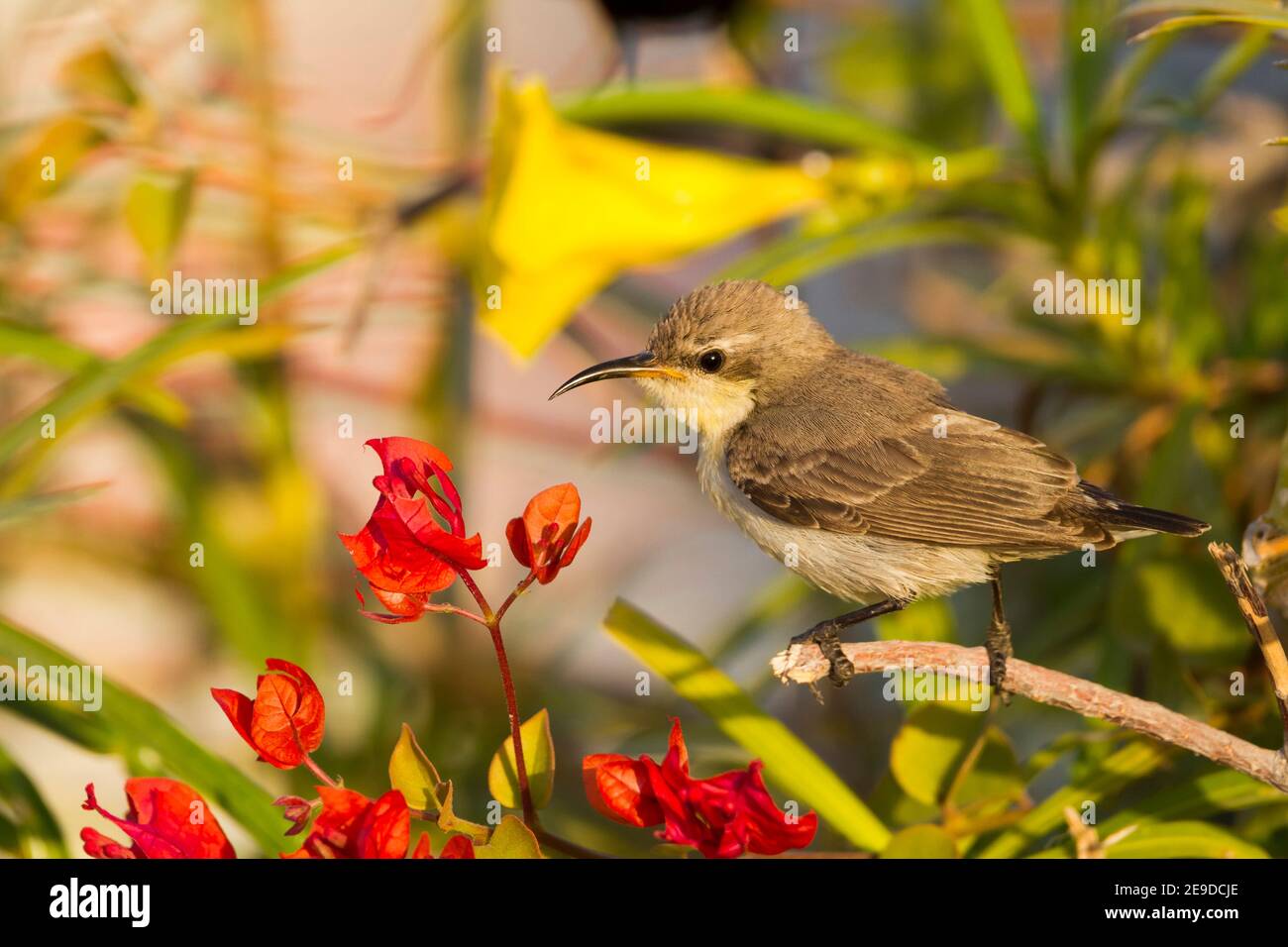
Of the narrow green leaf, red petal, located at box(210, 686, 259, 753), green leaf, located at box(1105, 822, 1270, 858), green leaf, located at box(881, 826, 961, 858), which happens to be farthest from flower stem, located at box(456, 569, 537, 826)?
the narrow green leaf

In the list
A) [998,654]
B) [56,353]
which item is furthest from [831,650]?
[56,353]

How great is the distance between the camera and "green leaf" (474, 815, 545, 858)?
0.49m

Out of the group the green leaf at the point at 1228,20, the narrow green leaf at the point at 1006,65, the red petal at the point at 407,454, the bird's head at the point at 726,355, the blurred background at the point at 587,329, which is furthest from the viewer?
the narrow green leaf at the point at 1006,65

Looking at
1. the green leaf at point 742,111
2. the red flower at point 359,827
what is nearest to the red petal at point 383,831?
the red flower at point 359,827

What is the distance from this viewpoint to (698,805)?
1.62 feet

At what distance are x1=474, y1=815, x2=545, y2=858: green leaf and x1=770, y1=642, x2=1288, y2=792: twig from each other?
0.13m

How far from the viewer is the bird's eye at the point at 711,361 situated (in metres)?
0.70

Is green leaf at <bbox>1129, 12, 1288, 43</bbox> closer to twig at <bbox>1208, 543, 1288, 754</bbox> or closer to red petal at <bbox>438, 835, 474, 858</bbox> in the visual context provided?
twig at <bbox>1208, 543, 1288, 754</bbox>

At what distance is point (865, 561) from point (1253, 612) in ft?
0.66

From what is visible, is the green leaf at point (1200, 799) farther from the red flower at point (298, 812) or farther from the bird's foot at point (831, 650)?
the red flower at point (298, 812)

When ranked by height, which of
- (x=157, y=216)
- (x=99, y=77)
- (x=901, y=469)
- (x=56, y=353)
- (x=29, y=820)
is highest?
(x=99, y=77)

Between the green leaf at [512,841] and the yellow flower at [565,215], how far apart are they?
1.53 feet

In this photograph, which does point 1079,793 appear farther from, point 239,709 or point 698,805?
point 239,709

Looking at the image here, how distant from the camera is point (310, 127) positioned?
1299 millimetres
